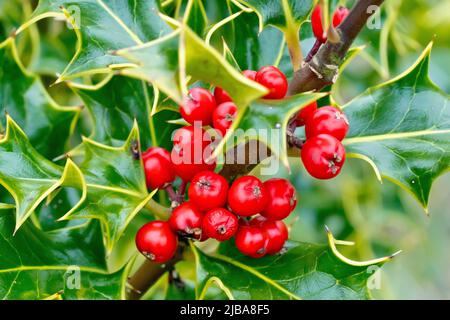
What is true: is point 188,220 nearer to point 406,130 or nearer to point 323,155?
point 323,155

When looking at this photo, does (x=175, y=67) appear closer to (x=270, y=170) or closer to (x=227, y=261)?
(x=270, y=170)

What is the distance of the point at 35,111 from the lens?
1.53 metres

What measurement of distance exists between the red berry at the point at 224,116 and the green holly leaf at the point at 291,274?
0.29 m

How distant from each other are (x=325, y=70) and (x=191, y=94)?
0.23 m

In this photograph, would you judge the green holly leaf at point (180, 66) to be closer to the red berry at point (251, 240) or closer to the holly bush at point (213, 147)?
the holly bush at point (213, 147)

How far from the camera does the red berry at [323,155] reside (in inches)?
42.4

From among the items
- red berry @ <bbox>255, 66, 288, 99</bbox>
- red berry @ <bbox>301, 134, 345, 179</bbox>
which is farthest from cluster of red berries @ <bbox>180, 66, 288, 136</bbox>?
red berry @ <bbox>301, 134, 345, 179</bbox>

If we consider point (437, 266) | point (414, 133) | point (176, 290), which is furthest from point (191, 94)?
point (437, 266)

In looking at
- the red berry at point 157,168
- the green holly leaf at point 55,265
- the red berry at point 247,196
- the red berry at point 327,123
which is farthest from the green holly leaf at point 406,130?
the green holly leaf at point 55,265

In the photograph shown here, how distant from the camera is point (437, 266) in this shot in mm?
3041

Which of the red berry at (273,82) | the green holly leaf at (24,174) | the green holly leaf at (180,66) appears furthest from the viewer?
the green holly leaf at (24,174)

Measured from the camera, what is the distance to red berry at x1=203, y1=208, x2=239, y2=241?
3.74 ft

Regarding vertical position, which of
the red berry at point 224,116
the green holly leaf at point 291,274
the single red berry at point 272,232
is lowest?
the green holly leaf at point 291,274

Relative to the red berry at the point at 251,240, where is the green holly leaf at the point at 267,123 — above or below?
above
